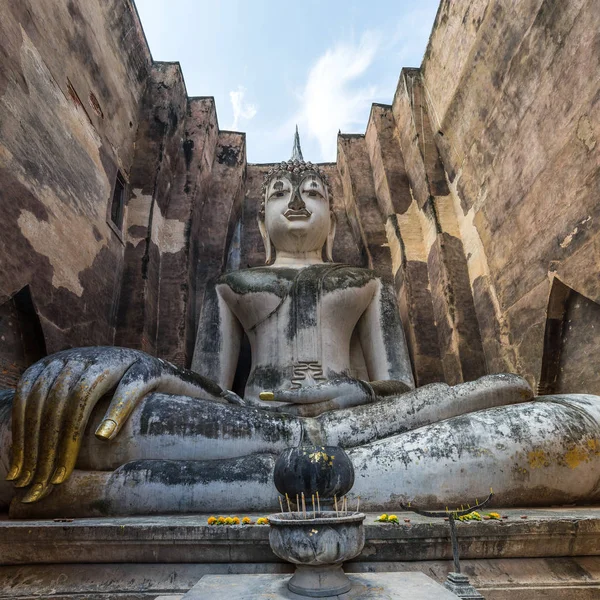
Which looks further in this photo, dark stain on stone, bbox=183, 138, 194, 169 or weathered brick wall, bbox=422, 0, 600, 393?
dark stain on stone, bbox=183, 138, 194, 169

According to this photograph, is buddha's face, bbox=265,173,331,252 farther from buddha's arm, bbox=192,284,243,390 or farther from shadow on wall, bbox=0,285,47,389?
shadow on wall, bbox=0,285,47,389

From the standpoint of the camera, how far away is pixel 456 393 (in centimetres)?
285

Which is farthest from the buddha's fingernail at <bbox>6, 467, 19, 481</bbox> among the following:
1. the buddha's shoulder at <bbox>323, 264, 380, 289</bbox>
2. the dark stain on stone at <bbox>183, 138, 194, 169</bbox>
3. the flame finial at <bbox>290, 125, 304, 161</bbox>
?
the flame finial at <bbox>290, 125, 304, 161</bbox>

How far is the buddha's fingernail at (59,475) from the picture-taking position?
7.25 ft

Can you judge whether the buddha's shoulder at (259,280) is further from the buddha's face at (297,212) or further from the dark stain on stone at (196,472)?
the dark stain on stone at (196,472)

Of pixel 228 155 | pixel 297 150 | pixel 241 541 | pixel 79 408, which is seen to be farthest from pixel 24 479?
pixel 297 150

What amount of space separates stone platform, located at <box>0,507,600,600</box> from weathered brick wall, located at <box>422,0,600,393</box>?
232cm

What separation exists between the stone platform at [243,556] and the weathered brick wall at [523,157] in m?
2.32

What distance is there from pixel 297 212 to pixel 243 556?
136 inches

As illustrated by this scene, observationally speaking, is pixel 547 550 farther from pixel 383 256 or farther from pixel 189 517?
pixel 383 256

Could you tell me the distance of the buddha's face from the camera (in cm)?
467

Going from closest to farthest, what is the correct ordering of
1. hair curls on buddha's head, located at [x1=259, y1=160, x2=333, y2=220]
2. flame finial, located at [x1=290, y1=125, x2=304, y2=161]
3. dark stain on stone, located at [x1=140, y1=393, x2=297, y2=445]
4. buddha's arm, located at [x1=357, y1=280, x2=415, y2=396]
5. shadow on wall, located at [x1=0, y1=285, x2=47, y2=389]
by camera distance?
dark stain on stone, located at [x1=140, y1=393, x2=297, y2=445]
shadow on wall, located at [x1=0, y1=285, x2=47, y2=389]
buddha's arm, located at [x1=357, y1=280, x2=415, y2=396]
hair curls on buddha's head, located at [x1=259, y1=160, x2=333, y2=220]
flame finial, located at [x1=290, y1=125, x2=304, y2=161]

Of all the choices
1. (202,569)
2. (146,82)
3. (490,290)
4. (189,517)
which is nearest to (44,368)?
(189,517)

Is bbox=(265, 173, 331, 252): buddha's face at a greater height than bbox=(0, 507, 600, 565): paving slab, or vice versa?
bbox=(265, 173, 331, 252): buddha's face
